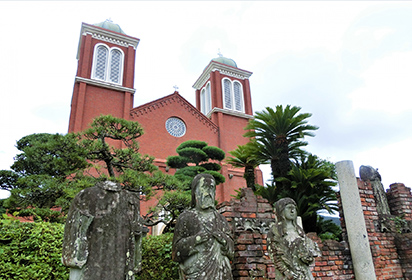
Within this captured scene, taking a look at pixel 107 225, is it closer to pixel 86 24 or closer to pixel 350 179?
pixel 350 179

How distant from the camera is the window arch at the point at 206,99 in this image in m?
26.7

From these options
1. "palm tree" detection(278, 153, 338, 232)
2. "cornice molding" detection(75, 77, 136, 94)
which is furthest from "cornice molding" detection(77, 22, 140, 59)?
"palm tree" detection(278, 153, 338, 232)

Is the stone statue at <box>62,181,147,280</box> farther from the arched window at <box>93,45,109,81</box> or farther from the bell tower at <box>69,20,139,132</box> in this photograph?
the arched window at <box>93,45,109,81</box>

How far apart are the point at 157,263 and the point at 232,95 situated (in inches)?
861

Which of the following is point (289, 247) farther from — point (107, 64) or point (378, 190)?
point (107, 64)

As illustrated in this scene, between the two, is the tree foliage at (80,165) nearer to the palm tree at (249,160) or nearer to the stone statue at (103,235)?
the palm tree at (249,160)

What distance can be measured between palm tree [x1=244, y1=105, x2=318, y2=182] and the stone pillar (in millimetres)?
4350

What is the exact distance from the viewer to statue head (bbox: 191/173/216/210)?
12.5 ft

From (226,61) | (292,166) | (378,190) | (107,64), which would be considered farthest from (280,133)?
(226,61)

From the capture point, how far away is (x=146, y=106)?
848 inches

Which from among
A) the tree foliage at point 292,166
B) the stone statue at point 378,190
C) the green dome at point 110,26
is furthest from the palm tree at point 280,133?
the green dome at point 110,26

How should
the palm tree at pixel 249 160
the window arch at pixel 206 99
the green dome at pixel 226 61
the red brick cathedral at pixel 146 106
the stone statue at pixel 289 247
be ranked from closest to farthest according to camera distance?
the stone statue at pixel 289 247 < the palm tree at pixel 249 160 < the red brick cathedral at pixel 146 106 < the window arch at pixel 206 99 < the green dome at pixel 226 61

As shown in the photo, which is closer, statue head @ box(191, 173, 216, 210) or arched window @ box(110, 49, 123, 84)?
statue head @ box(191, 173, 216, 210)

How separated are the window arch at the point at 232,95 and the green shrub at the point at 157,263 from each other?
67.0 ft
